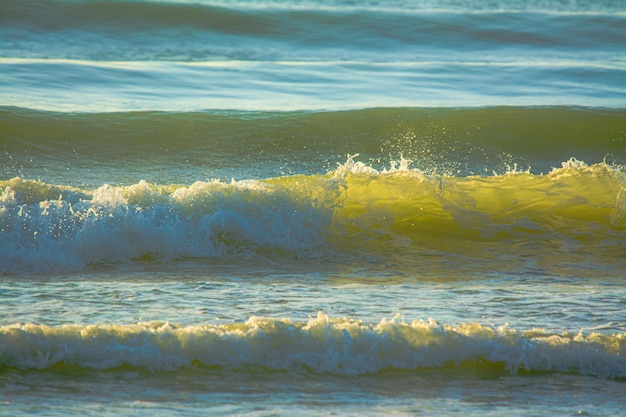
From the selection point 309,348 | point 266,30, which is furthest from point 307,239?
point 266,30

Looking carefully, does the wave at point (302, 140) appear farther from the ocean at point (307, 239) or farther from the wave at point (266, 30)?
the wave at point (266, 30)

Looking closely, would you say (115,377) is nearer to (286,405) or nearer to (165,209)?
(286,405)

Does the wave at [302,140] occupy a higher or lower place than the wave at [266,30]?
lower

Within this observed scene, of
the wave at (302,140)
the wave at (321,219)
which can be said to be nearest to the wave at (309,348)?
the wave at (321,219)

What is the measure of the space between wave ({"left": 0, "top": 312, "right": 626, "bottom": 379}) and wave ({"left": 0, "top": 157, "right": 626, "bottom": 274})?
1744 millimetres

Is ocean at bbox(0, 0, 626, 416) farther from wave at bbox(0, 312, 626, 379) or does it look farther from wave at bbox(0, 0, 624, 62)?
wave at bbox(0, 0, 624, 62)

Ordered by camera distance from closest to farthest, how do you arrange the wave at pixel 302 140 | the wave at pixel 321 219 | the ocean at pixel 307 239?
the ocean at pixel 307 239 → the wave at pixel 321 219 → the wave at pixel 302 140

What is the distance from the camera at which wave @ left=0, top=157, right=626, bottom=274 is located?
6.23 m

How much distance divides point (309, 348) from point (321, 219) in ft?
8.67

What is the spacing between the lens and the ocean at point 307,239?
13.4 feet

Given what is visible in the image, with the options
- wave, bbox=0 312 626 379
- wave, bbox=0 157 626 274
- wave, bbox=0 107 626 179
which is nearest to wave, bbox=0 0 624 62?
wave, bbox=0 107 626 179

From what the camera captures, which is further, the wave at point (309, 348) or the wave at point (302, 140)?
the wave at point (302, 140)

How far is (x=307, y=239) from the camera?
661 cm

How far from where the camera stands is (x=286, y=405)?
12.4ft
